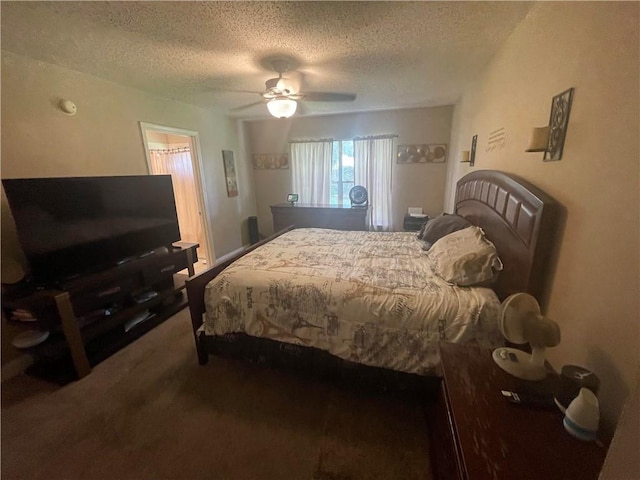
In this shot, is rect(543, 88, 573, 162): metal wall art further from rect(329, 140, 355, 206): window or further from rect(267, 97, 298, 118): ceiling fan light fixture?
rect(329, 140, 355, 206): window

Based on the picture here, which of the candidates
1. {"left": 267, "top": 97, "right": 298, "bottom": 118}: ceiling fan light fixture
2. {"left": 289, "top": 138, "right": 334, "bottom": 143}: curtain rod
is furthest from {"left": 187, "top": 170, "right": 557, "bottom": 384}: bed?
{"left": 289, "top": 138, "right": 334, "bottom": 143}: curtain rod

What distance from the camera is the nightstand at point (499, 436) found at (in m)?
0.70

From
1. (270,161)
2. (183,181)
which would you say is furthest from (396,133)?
(183,181)

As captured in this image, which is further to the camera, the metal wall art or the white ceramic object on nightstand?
the metal wall art

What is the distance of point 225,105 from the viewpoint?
375cm

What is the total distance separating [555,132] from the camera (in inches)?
50.9

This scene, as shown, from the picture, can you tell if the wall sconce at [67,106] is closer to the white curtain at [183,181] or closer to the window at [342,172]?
the white curtain at [183,181]

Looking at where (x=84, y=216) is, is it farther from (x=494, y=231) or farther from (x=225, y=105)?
(x=494, y=231)

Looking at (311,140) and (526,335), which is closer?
(526,335)

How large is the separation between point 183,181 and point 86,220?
8.19 feet

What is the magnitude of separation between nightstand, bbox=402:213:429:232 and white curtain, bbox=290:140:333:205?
1447 mm

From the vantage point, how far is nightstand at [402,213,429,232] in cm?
412

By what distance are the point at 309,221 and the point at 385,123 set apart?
2.04 metres

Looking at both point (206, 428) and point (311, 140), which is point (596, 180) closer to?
point (206, 428)
